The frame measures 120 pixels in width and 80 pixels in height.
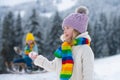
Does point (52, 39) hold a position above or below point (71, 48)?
below

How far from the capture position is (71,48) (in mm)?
3484

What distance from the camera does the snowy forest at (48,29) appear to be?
3070cm

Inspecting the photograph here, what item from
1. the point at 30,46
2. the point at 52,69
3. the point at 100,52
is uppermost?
the point at 52,69

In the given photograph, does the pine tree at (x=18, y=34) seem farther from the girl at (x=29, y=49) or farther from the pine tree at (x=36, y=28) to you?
the girl at (x=29, y=49)

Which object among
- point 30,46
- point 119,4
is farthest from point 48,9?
point 30,46

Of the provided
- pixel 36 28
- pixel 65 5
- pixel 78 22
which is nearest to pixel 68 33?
pixel 78 22

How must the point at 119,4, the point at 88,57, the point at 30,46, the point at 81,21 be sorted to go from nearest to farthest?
the point at 88,57 → the point at 81,21 → the point at 30,46 → the point at 119,4

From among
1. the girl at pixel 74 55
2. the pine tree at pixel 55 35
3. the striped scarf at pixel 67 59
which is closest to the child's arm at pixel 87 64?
the girl at pixel 74 55

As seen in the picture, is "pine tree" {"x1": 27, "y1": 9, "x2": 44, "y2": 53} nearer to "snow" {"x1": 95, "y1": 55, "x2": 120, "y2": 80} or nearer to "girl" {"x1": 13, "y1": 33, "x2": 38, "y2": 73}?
"snow" {"x1": 95, "y1": 55, "x2": 120, "y2": 80}

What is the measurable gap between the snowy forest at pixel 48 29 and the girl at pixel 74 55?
989 inches

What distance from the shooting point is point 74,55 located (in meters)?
3.47

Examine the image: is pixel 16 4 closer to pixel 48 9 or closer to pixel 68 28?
pixel 48 9

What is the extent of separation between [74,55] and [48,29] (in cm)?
2954

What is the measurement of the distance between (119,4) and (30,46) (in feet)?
99.1
